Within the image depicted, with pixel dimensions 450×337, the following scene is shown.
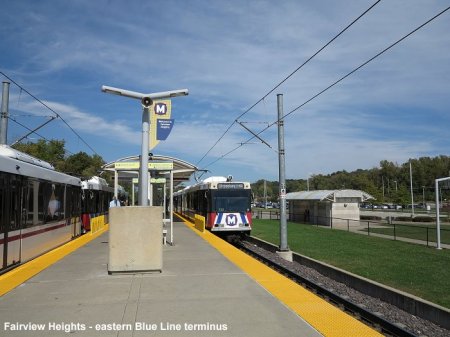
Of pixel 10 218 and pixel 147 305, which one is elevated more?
pixel 10 218

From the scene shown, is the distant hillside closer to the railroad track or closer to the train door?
the railroad track

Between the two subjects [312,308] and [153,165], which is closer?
[312,308]

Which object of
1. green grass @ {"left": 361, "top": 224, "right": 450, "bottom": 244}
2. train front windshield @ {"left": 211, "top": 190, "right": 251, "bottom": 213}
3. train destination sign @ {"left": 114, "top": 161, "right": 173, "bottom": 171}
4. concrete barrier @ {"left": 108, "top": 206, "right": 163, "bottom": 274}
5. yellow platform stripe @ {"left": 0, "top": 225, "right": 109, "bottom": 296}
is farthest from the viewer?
green grass @ {"left": 361, "top": 224, "right": 450, "bottom": 244}

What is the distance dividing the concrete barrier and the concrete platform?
0.80 ft

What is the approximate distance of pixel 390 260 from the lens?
15.3 metres

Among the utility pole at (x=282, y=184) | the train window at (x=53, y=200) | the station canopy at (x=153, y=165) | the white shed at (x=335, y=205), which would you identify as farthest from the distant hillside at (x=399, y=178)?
the train window at (x=53, y=200)

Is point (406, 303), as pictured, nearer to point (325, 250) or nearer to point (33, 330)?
point (33, 330)

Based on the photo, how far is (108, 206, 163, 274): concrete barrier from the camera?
9562 millimetres

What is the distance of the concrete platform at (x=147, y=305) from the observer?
19.0 ft

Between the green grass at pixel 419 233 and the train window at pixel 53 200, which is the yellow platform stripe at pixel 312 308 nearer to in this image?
the train window at pixel 53 200

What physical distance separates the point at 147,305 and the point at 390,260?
420 inches

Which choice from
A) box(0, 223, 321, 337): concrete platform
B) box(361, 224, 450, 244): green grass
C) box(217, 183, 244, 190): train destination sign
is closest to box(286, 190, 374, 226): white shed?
box(361, 224, 450, 244): green grass

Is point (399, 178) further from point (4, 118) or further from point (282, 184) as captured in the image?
point (4, 118)

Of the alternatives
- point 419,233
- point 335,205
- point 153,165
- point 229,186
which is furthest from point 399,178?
point 153,165
